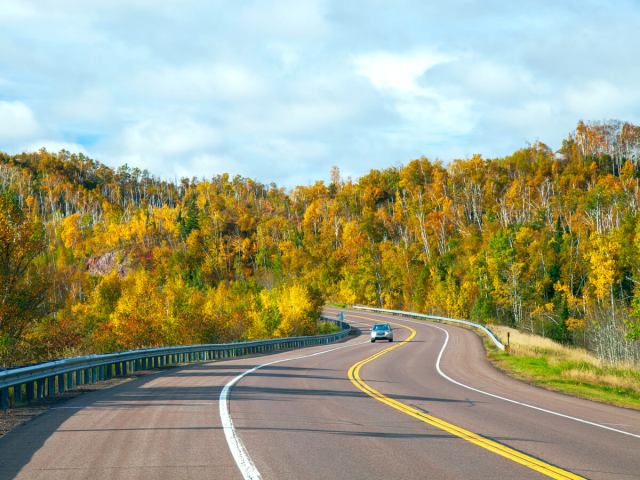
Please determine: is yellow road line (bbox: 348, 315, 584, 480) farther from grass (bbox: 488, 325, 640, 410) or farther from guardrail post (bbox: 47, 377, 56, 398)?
guardrail post (bbox: 47, 377, 56, 398)

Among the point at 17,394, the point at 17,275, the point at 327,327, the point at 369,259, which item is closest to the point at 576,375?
the point at 17,394

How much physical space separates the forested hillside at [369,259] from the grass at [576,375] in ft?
21.1

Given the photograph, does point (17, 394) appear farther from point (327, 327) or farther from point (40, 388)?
point (327, 327)

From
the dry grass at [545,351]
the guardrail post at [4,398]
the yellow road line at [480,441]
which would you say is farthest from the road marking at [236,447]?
the dry grass at [545,351]

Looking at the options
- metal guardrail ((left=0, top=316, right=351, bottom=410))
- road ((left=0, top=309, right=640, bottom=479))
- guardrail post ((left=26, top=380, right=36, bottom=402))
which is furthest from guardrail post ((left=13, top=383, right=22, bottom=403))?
road ((left=0, top=309, right=640, bottom=479))

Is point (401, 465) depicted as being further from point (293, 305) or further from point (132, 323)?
point (293, 305)

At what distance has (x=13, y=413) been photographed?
12453mm

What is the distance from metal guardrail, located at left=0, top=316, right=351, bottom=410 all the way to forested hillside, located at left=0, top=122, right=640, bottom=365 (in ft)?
19.6

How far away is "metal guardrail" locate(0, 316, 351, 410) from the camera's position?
1336 centimetres

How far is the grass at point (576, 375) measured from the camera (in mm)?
18062

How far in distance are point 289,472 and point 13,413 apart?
24.7 feet

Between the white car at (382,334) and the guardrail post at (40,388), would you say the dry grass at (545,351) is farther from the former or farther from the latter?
the guardrail post at (40,388)

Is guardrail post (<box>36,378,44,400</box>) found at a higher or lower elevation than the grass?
higher

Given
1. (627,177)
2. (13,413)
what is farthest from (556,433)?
(627,177)
